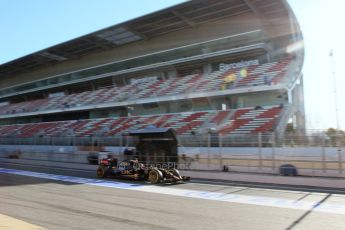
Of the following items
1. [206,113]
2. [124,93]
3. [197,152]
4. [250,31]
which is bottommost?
[197,152]

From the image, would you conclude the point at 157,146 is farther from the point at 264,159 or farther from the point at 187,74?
the point at 187,74

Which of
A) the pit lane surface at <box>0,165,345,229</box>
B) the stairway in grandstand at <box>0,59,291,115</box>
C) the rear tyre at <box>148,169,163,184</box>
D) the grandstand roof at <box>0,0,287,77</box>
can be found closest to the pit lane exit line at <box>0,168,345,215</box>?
the pit lane surface at <box>0,165,345,229</box>

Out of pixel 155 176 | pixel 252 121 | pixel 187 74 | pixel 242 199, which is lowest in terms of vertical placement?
pixel 242 199

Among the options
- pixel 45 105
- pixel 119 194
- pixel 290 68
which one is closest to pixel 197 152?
pixel 119 194

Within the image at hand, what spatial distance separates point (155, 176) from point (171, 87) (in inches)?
896

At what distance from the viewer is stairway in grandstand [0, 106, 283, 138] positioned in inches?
1110

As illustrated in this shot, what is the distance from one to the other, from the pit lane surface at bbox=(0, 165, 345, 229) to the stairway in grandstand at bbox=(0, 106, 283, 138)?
14416mm

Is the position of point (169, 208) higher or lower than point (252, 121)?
lower

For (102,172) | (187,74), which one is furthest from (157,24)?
(102,172)

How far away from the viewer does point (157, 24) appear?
3775 cm

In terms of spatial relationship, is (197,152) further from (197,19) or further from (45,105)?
(45,105)

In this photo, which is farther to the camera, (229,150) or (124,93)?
(124,93)

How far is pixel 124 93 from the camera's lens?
4219cm

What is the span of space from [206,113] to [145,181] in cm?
1753
